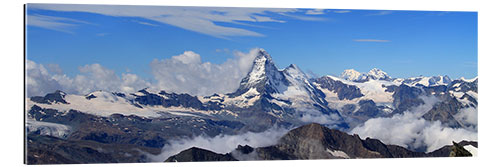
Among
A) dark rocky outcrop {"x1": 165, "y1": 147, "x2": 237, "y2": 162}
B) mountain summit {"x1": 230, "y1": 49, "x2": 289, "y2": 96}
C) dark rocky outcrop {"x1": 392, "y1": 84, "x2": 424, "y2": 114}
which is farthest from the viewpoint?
dark rocky outcrop {"x1": 392, "y1": 84, "x2": 424, "y2": 114}

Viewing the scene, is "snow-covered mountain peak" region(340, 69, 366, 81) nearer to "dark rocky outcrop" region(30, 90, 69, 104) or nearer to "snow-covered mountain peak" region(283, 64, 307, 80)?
"snow-covered mountain peak" region(283, 64, 307, 80)

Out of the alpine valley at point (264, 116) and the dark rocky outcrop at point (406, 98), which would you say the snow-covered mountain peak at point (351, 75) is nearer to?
the alpine valley at point (264, 116)

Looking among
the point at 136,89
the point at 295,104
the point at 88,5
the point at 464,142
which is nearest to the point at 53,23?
the point at 88,5

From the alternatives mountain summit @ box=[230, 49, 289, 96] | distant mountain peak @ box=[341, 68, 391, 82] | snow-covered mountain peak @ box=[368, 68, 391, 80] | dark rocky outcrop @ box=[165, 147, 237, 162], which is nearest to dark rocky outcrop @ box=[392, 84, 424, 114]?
snow-covered mountain peak @ box=[368, 68, 391, 80]

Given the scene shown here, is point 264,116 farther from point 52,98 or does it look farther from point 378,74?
point 52,98

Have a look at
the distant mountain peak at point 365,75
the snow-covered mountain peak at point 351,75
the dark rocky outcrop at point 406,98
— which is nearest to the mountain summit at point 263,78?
the snow-covered mountain peak at point 351,75

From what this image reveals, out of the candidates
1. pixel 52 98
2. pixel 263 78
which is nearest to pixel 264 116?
pixel 263 78

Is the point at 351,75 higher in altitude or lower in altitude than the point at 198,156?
higher

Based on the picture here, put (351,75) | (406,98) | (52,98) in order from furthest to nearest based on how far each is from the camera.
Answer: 1. (406,98)
2. (351,75)
3. (52,98)

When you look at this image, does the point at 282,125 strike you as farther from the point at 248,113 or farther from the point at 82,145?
the point at 82,145
